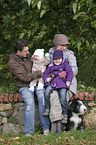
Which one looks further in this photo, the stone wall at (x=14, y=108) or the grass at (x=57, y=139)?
the stone wall at (x=14, y=108)

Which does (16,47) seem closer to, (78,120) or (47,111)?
(47,111)

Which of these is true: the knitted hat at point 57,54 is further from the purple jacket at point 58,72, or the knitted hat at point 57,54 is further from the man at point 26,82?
→ the man at point 26,82

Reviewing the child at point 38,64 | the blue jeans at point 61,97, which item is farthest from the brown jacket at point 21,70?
the blue jeans at point 61,97

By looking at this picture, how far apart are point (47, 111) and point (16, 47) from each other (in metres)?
1.30

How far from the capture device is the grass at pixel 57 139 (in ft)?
12.9

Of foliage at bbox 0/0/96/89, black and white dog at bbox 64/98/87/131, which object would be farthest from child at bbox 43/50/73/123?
foliage at bbox 0/0/96/89

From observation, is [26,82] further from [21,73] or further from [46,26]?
[46,26]

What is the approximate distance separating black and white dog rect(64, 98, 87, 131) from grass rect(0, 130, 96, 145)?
0.16 metres

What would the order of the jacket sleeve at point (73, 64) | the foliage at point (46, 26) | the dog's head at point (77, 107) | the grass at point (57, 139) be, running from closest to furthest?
the grass at point (57, 139), the dog's head at point (77, 107), the jacket sleeve at point (73, 64), the foliage at point (46, 26)

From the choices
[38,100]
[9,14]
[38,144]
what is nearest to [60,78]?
[38,100]

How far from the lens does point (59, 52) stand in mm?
4641

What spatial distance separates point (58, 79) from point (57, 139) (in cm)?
108

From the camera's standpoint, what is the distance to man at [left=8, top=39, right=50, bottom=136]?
14.8ft

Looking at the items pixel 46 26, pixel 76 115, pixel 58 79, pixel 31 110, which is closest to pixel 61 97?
pixel 58 79
